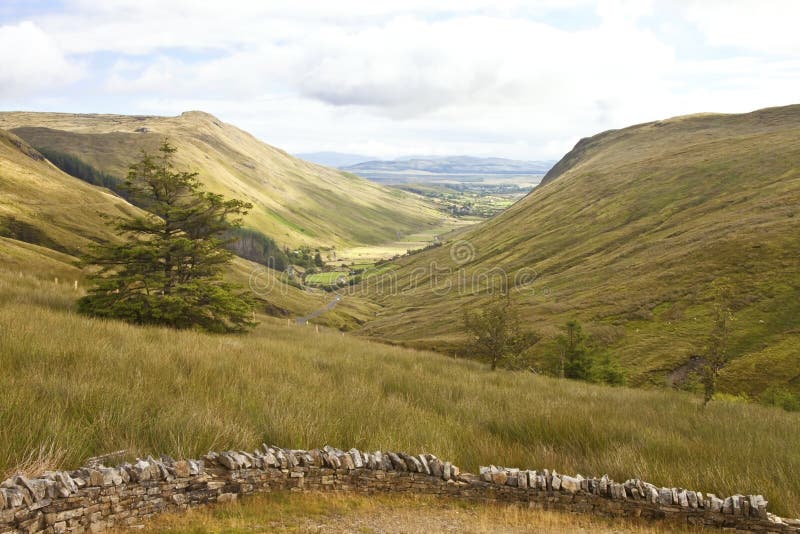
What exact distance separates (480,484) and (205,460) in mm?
4891

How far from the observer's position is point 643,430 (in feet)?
43.1

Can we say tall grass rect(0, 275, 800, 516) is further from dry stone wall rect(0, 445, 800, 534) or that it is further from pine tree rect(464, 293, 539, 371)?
pine tree rect(464, 293, 539, 371)

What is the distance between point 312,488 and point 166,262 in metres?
20.2

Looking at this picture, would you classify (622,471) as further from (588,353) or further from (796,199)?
(796,199)

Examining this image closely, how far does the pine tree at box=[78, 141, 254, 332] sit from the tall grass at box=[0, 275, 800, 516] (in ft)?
14.2

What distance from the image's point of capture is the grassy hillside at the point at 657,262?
46594mm

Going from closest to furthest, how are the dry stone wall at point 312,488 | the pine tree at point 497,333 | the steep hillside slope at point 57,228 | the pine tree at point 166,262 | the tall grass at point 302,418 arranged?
1. the dry stone wall at point 312,488
2. the tall grass at point 302,418
3. the pine tree at point 166,262
4. the pine tree at point 497,333
5. the steep hillside slope at point 57,228

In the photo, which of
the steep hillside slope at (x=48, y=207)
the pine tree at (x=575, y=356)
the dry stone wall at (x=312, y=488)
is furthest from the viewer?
the steep hillside slope at (x=48, y=207)

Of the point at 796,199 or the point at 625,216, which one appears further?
the point at 625,216

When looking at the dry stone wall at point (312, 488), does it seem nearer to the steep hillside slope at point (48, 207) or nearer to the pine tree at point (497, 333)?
the pine tree at point (497, 333)

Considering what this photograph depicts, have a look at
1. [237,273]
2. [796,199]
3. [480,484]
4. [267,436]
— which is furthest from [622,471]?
[237,273]

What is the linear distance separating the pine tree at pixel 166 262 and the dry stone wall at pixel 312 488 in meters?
16.9

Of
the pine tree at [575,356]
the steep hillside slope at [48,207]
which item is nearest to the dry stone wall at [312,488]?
the pine tree at [575,356]

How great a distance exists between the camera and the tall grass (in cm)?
827
